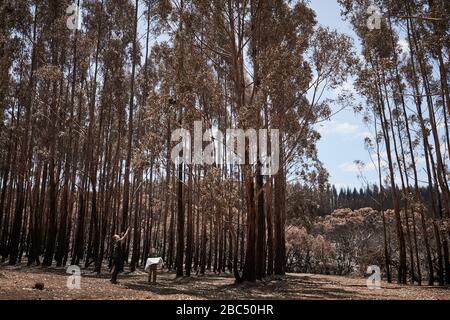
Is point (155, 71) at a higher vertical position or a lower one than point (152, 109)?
higher

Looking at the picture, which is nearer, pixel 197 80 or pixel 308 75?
pixel 197 80

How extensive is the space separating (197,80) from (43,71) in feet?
21.8

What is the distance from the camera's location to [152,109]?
15.3 metres

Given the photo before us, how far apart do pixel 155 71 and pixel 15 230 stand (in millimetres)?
11250

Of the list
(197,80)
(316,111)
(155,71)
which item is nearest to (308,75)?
(316,111)

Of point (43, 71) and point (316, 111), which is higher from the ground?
point (43, 71)
